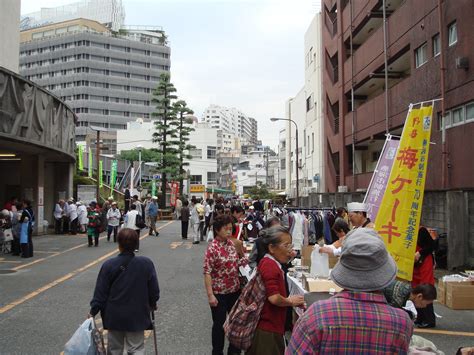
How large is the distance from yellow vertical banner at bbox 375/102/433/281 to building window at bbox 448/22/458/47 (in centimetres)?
859

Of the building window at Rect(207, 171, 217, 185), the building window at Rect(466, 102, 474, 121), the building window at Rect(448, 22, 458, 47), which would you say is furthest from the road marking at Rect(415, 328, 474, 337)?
the building window at Rect(207, 171, 217, 185)

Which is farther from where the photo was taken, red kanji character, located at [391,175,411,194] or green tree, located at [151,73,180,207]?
green tree, located at [151,73,180,207]

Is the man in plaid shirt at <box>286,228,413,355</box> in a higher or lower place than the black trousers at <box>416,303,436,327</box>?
higher

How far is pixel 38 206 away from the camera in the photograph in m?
21.5

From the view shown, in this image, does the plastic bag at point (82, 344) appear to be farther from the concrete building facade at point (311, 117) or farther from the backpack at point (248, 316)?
the concrete building facade at point (311, 117)

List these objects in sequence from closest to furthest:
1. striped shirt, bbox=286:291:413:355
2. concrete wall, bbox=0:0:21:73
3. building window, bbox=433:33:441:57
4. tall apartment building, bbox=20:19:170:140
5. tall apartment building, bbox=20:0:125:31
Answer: striped shirt, bbox=286:291:413:355, building window, bbox=433:33:441:57, concrete wall, bbox=0:0:21:73, tall apartment building, bbox=20:19:170:140, tall apartment building, bbox=20:0:125:31

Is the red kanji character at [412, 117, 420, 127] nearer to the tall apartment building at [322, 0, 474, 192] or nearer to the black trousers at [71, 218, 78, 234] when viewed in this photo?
the tall apartment building at [322, 0, 474, 192]

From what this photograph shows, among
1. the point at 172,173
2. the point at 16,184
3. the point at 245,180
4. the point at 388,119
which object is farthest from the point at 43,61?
the point at 388,119

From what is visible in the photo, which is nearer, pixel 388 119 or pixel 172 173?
pixel 388 119

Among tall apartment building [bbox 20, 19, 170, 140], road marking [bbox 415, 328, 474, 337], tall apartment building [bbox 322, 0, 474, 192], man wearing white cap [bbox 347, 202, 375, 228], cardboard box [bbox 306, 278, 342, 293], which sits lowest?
road marking [bbox 415, 328, 474, 337]

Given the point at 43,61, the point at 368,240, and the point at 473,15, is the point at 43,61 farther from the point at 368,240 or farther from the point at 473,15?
the point at 368,240

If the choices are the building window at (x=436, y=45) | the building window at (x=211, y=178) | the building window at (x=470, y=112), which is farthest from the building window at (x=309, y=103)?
the building window at (x=211, y=178)

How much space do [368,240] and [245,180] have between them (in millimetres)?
100262

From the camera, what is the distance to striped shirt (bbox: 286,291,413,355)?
2186 millimetres
